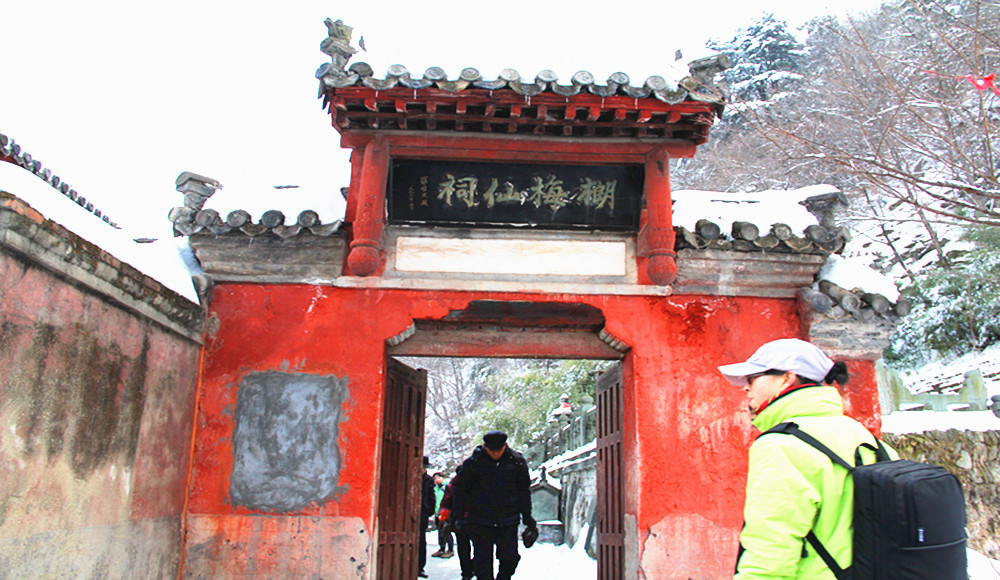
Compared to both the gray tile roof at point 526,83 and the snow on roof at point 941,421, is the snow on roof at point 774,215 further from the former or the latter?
the snow on roof at point 941,421

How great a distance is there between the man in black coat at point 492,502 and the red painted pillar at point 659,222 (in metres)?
2.20

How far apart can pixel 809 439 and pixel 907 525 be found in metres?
0.33

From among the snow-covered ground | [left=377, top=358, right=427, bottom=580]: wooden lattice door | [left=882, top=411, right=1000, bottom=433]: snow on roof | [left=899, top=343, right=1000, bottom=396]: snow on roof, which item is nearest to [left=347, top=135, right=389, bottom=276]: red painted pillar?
[left=377, top=358, right=427, bottom=580]: wooden lattice door

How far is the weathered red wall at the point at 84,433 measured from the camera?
334cm

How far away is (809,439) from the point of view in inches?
82.0

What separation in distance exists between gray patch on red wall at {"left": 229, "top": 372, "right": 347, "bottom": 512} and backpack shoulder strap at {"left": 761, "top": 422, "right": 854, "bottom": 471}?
151 inches

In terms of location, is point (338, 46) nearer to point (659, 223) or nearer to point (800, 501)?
point (659, 223)

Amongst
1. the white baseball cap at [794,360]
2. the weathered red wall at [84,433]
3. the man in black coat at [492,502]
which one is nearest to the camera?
the white baseball cap at [794,360]

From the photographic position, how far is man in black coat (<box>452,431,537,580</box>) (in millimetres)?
6188

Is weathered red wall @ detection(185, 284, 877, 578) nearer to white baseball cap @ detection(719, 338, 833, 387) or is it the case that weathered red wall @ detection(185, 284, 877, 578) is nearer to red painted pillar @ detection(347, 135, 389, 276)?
red painted pillar @ detection(347, 135, 389, 276)

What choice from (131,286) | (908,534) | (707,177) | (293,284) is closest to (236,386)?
(293,284)

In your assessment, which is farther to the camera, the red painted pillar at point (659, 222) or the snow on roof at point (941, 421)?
the snow on roof at point (941, 421)

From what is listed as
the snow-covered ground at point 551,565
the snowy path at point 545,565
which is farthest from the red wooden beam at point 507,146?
the snowy path at point 545,565

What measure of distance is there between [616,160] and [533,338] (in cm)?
171
